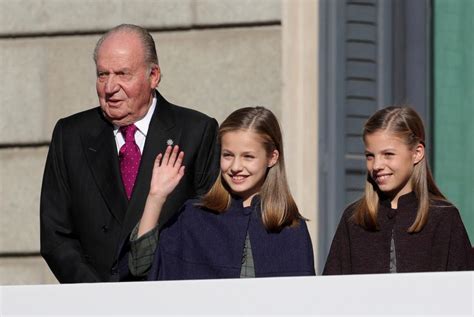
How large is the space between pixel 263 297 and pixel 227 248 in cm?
61

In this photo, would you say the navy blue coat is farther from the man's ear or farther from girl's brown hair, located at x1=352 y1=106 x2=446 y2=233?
the man's ear

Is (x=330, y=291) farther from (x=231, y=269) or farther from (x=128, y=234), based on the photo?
(x=128, y=234)

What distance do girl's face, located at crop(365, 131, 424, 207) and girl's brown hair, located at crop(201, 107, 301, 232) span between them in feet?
1.16

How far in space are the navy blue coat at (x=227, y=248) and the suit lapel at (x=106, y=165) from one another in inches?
14.9

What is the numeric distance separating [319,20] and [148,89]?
221cm

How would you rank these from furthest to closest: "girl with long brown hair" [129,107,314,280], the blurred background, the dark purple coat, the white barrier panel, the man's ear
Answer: the blurred background
the man's ear
"girl with long brown hair" [129,107,314,280]
the dark purple coat
the white barrier panel

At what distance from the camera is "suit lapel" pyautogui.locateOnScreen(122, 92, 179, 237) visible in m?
6.65

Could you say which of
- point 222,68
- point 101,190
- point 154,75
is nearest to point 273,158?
point 154,75

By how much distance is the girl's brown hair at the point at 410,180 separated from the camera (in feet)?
20.7

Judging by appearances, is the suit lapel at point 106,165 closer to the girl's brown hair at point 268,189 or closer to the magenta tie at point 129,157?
the magenta tie at point 129,157

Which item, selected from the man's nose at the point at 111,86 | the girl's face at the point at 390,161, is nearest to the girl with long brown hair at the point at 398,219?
the girl's face at the point at 390,161

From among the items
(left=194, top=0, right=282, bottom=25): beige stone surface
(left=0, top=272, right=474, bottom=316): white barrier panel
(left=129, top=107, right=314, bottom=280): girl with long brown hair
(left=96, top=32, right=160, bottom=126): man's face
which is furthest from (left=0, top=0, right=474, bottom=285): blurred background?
(left=0, top=272, right=474, bottom=316): white barrier panel

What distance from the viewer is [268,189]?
6422mm

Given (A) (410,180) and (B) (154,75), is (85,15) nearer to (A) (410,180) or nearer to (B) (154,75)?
(B) (154,75)
